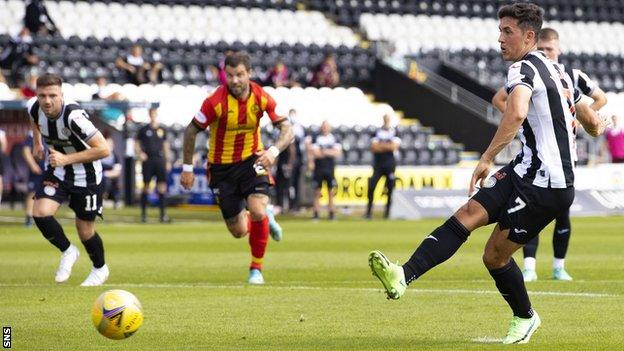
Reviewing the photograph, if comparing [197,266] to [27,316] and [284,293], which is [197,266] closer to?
[284,293]

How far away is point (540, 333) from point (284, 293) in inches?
138

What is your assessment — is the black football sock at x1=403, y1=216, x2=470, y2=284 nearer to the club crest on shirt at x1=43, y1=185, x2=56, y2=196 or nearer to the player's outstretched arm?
the player's outstretched arm

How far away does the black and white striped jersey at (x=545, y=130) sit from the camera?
7762 mm

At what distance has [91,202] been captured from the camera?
12555 mm

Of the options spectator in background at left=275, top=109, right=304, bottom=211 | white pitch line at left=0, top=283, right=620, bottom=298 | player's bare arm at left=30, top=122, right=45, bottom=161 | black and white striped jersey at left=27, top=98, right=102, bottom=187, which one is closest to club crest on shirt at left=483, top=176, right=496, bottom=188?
white pitch line at left=0, top=283, right=620, bottom=298

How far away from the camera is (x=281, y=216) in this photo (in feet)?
93.0

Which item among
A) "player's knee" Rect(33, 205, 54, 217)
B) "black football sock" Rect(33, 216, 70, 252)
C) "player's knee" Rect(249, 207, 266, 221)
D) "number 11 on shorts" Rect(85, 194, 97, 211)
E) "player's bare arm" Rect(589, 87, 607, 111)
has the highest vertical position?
"player's bare arm" Rect(589, 87, 607, 111)

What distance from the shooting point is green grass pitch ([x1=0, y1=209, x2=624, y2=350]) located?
827 centimetres

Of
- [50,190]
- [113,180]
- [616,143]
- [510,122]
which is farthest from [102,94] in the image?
[510,122]

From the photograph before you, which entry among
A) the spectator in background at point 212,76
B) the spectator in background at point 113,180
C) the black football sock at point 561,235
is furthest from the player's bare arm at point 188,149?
the spectator in background at point 212,76

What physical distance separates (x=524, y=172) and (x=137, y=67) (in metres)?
24.0

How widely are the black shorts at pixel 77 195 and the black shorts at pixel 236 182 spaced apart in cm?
127

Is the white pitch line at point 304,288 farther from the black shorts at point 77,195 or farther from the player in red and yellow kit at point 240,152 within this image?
the black shorts at point 77,195

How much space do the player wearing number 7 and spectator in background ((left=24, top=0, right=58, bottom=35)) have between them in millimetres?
19223
